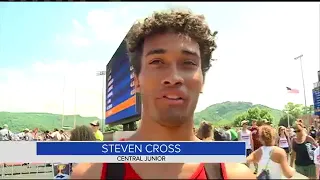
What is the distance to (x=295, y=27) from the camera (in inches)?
74.7

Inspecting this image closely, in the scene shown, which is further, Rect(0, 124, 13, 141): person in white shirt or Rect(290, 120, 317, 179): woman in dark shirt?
Rect(290, 120, 317, 179): woman in dark shirt

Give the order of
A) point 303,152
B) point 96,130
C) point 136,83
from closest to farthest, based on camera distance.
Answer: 1. point 136,83
2. point 96,130
3. point 303,152

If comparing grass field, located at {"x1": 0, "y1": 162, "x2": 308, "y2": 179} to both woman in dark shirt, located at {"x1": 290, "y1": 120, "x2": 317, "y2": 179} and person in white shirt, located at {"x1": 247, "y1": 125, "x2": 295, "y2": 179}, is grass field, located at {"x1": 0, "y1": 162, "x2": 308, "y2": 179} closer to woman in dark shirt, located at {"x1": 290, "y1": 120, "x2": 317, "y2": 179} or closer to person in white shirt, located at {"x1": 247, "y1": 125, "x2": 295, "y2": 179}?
person in white shirt, located at {"x1": 247, "y1": 125, "x2": 295, "y2": 179}

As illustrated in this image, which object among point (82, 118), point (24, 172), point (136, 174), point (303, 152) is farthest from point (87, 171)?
point (303, 152)

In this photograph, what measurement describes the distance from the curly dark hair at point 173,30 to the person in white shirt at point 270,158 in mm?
461

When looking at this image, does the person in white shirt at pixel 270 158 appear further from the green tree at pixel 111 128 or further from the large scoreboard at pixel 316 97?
the green tree at pixel 111 128

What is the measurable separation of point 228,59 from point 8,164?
3.45 ft

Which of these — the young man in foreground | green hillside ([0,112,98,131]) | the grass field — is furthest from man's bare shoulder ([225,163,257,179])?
the grass field

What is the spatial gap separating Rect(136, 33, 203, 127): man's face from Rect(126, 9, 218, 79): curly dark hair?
23 millimetres

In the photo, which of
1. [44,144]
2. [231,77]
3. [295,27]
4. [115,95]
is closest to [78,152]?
[44,144]

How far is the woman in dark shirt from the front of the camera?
6.94ft

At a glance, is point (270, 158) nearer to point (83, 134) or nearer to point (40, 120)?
point (83, 134)

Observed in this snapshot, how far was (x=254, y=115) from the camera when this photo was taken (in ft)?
6.40

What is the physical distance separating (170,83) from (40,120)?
24.5 inches
